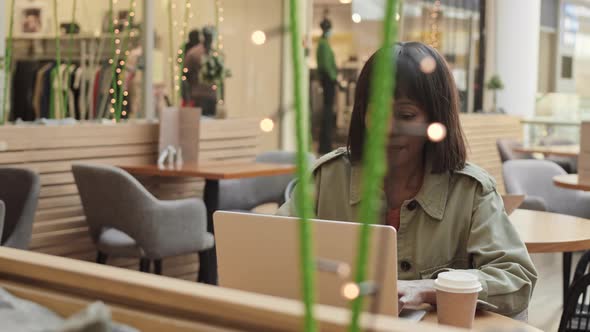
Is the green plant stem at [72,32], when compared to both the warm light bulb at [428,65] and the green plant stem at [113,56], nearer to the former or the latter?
the green plant stem at [113,56]

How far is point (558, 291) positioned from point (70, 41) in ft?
11.8

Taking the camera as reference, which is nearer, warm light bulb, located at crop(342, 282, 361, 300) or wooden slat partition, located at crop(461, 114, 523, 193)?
warm light bulb, located at crop(342, 282, 361, 300)

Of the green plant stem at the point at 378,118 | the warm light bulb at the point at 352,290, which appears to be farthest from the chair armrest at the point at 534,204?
the green plant stem at the point at 378,118

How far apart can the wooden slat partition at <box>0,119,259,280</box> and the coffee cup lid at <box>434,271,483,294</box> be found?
3.44m

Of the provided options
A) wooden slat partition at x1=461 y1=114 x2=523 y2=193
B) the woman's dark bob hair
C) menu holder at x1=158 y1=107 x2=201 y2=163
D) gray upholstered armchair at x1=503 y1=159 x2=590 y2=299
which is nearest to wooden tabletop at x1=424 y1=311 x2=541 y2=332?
the woman's dark bob hair

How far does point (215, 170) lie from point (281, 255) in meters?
3.39

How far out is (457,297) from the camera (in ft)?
5.15

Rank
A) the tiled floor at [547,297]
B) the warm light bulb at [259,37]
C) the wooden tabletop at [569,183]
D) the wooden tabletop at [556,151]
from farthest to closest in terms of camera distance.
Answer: the wooden tabletop at [556,151] < the tiled floor at [547,297] < the wooden tabletop at [569,183] < the warm light bulb at [259,37]

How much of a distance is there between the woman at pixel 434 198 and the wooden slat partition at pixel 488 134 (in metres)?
7.57

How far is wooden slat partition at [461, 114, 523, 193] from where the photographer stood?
993cm

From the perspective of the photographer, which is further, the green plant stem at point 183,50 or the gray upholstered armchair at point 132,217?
the green plant stem at point 183,50

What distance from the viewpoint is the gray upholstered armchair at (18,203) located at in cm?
396

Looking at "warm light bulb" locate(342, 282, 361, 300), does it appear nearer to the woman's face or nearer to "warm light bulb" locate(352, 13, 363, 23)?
the woman's face

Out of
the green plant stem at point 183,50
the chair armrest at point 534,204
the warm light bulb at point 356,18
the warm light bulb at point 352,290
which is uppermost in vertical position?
the warm light bulb at point 356,18
